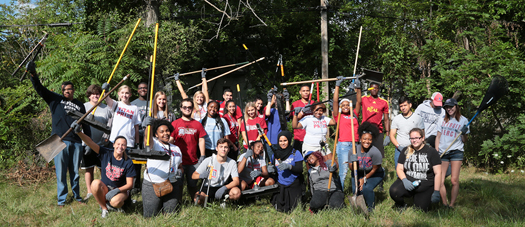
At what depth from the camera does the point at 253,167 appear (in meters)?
6.36

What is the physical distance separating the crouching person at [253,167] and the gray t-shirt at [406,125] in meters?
2.24

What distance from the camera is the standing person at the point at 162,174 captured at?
5367mm

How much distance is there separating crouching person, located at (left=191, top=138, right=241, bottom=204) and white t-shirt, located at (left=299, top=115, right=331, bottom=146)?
133 cm

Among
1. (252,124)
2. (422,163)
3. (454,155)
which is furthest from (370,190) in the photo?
(252,124)

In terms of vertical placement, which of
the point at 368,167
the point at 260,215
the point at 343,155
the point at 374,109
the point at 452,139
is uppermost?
the point at 374,109

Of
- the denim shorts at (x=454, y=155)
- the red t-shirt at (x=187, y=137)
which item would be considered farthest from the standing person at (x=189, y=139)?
the denim shorts at (x=454, y=155)

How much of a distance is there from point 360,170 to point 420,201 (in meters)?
0.92

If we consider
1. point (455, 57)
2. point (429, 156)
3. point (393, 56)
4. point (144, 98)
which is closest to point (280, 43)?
point (393, 56)

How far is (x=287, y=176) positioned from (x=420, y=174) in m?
1.92

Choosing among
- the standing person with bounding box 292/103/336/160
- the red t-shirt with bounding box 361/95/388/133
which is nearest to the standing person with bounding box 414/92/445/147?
the red t-shirt with bounding box 361/95/388/133

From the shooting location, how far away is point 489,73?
816 cm

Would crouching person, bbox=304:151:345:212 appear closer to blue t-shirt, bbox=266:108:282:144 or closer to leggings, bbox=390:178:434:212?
leggings, bbox=390:178:434:212

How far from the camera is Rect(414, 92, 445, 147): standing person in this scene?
6412mm

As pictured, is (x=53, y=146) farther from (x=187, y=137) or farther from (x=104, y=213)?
(x=187, y=137)
